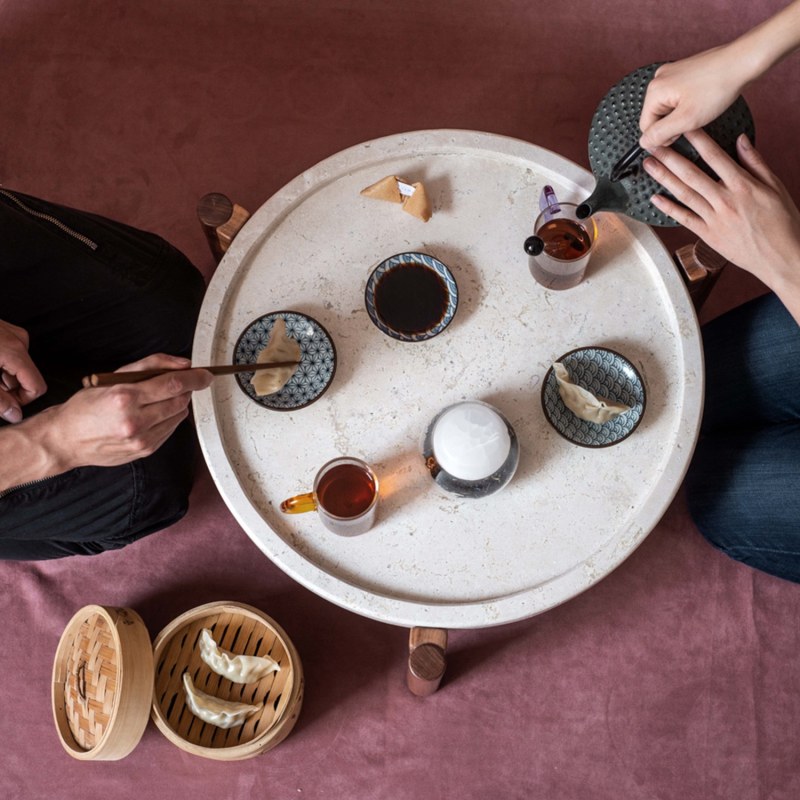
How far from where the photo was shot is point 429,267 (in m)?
1.34

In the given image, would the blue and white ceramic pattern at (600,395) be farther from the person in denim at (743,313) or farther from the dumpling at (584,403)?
the person in denim at (743,313)

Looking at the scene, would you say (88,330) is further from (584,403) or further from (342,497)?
(584,403)

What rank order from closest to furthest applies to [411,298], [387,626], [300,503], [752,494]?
[300,503] → [411,298] → [752,494] → [387,626]

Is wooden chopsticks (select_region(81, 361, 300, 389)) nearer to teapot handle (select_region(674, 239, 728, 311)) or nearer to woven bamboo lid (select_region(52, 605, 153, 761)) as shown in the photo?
woven bamboo lid (select_region(52, 605, 153, 761))

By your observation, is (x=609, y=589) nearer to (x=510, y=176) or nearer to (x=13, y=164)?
(x=510, y=176)

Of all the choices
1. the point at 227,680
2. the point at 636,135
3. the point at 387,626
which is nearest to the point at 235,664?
the point at 227,680

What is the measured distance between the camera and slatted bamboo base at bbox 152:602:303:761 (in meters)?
1.51

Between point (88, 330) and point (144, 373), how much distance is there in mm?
509

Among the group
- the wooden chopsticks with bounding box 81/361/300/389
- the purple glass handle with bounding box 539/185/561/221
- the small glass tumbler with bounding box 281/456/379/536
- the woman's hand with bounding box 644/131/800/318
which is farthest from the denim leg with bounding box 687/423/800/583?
the wooden chopsticks with bounding box 81/361/300/389

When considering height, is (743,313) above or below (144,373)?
below

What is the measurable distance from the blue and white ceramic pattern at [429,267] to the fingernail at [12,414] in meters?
0.62

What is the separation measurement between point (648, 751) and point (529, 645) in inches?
13.2

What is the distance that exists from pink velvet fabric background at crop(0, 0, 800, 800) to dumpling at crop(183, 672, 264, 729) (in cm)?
22

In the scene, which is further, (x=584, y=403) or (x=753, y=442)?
(x=753, y=442)
